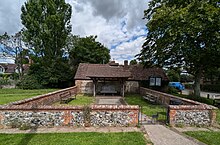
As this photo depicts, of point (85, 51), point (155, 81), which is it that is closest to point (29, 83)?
point (85, 51)

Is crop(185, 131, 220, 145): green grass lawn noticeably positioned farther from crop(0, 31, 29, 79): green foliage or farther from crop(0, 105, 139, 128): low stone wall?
crop(0, 31, 29, 79): green foliage

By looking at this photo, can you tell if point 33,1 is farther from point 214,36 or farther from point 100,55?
point 214,36

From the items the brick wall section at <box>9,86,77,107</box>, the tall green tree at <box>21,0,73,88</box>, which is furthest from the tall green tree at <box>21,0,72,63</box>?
the brick wall section at <box>9,86,77,107</box>

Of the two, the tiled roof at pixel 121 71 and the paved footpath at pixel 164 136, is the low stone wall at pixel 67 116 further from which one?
the tiled roof at pixel 121 71

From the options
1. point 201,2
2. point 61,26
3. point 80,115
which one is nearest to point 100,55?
point 61,26

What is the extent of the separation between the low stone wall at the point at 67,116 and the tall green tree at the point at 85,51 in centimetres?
2703

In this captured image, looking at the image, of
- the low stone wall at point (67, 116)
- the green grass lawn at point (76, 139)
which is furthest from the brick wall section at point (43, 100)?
the green grass lawn at point (76, 139)

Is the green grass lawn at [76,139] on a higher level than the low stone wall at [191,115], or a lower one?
lower

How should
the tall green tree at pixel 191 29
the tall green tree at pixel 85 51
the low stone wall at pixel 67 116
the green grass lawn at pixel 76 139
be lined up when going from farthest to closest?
the tall green tree at pixel 85 51 → the tall green tree at pixel 191 29 → the low stone wall at pixel 67 116 → the green grass lawn at pixel 76 139

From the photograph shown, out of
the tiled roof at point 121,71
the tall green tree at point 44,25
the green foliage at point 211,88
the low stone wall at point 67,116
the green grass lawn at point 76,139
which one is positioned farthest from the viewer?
the green foliage at point 211,88

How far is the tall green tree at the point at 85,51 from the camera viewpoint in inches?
1313

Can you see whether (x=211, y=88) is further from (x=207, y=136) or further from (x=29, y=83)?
(x=29, y=83)

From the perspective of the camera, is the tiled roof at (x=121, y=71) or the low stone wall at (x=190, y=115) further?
the tiled roof at (x=121, y=71)

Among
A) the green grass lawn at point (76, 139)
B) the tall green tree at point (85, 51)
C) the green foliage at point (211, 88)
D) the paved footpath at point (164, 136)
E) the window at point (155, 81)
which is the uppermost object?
the tall green tree at point (85, 51)
